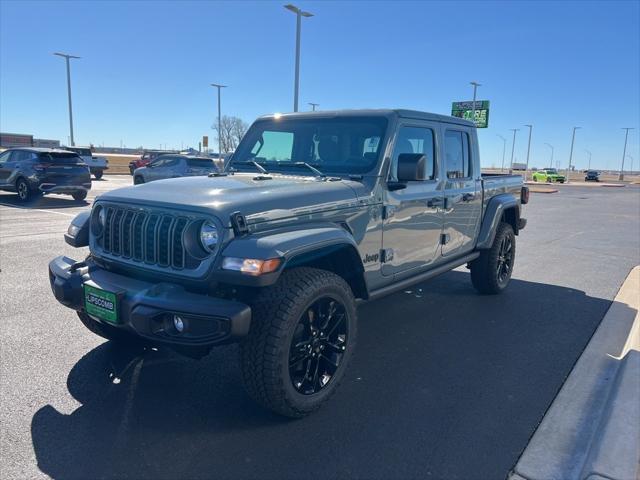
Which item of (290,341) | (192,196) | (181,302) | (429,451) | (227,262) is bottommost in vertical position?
(429,451)

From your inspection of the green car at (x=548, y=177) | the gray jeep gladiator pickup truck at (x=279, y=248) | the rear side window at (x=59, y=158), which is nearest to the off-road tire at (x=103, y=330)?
the gray jeep gladiator pickup truck at (x=279, y=248)

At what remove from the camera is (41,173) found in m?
14.3

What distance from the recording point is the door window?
404 cm

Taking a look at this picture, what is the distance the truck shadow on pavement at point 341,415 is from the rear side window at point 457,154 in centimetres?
160

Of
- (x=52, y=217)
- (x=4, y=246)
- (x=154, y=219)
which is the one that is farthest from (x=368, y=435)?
(x=52, y=217)

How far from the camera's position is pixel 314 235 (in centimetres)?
311

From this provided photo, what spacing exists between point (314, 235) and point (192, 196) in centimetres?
81

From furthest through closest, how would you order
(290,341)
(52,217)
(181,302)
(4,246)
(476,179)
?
(52,217)
(4,246)
(476,179)
(290,341)
(181,302)

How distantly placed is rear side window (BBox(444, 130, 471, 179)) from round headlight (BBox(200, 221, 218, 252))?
2.76 m

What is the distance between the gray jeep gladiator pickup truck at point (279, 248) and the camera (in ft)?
9.20

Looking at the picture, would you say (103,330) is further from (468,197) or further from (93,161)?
(93,161)

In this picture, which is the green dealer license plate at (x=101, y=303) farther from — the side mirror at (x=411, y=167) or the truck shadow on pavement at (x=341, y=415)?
the side mirror at (x=411, y=167)

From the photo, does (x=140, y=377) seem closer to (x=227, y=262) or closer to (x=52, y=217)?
(x=227, y=262)

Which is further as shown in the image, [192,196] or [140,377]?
[140,377]
